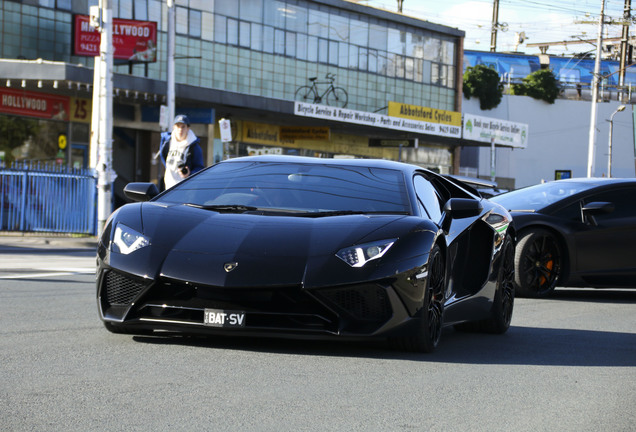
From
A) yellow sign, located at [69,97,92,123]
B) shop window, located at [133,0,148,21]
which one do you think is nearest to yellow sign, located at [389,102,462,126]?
shop window, located at [133,0,148,21]

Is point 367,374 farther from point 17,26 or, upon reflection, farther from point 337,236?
point 17,26

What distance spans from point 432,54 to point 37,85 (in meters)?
27.4

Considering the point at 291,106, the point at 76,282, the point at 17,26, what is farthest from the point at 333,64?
the point at 76,282

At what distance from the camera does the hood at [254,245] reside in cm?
566

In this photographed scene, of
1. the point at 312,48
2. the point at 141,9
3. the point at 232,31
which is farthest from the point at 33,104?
the point at 312,48

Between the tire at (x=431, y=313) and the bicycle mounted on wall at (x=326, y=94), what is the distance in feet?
122

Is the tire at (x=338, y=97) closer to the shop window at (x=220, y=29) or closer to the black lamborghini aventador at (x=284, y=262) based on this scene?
the shop window at (x=220, y=29)

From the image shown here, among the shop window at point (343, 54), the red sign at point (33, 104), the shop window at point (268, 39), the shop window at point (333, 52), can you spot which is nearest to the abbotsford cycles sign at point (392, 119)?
the shop window at point (343, 54)

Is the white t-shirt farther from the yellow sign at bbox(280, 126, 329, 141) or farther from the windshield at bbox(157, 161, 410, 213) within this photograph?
the yellow sign at bbox(280, 126, 329, 141)

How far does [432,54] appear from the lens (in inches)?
2101

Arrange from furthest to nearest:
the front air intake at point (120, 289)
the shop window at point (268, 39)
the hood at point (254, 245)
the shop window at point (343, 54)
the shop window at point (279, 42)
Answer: the shop window at point (343, 54), the shop window at point (279, 42), the shop window at point (268, 39), the front air intake at point (120, 289), the hood at point (254, 245)

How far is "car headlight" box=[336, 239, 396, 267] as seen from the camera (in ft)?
18.9

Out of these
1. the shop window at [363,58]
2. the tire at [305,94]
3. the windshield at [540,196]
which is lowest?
the windshield at [540,196]

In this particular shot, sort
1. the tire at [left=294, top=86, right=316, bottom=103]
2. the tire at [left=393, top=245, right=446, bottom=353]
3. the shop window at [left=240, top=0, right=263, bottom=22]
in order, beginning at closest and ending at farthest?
1. the tire at [left=393, top=245, right=446, bottom=353]
2. the shop window at [left=240, top=0, right=263, bottom=22]
3. the tire at [left=294, top=86, right=316, bottom=103]
